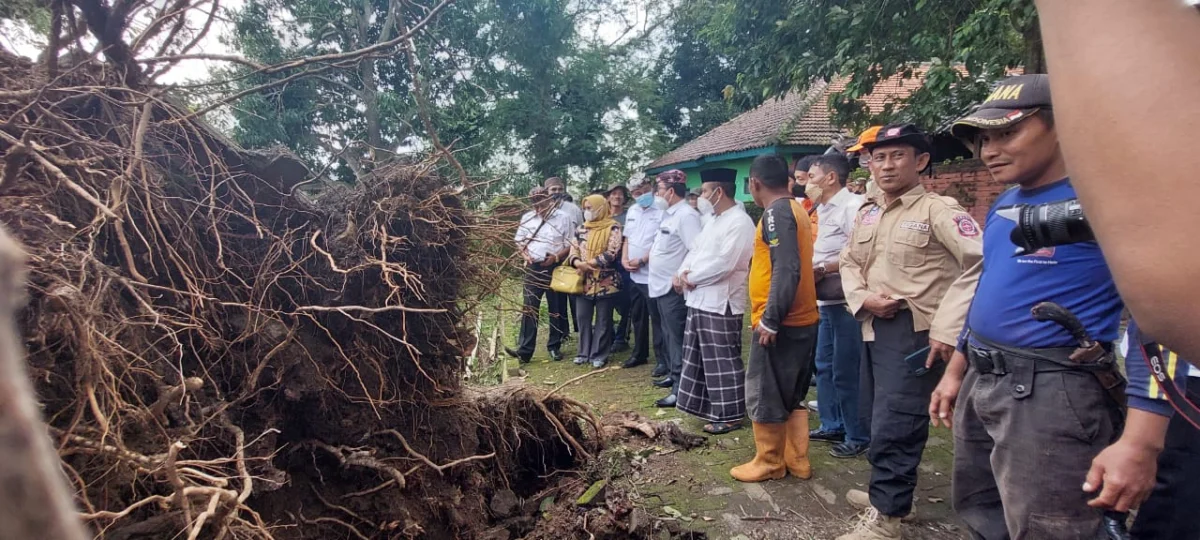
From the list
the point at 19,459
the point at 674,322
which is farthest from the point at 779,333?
the point at 19,459

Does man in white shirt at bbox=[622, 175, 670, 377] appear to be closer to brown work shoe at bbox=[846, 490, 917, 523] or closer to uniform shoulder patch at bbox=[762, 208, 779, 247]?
uniform shoulder patch at bbox=[762, 208, 779, 247]

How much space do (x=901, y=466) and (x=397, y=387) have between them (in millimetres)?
2594

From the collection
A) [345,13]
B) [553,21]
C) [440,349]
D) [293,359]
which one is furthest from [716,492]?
[553,21]

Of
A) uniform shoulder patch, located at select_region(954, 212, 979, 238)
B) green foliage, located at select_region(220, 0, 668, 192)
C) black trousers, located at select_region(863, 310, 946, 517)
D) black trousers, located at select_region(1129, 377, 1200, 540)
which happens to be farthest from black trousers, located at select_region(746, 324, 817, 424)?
green foliage, located at select_region(220, 0, 668, 192)

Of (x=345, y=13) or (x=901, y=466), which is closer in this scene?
(x=901, y=466)

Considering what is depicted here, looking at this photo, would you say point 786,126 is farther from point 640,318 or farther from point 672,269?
point 672,269

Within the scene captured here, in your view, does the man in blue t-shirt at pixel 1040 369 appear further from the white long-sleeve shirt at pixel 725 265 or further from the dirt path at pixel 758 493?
the white long-sleeve shirt at pixel 725 265

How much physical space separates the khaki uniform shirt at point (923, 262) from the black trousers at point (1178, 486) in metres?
0.83

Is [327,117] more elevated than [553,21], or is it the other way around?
[553,21]

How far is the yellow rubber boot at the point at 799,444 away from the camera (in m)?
3.81

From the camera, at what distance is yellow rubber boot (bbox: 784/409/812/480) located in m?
3.81

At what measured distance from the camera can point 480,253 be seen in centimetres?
353

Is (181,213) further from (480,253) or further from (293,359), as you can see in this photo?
(480,253)

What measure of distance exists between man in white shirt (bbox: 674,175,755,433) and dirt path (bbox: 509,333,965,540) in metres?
0.30
